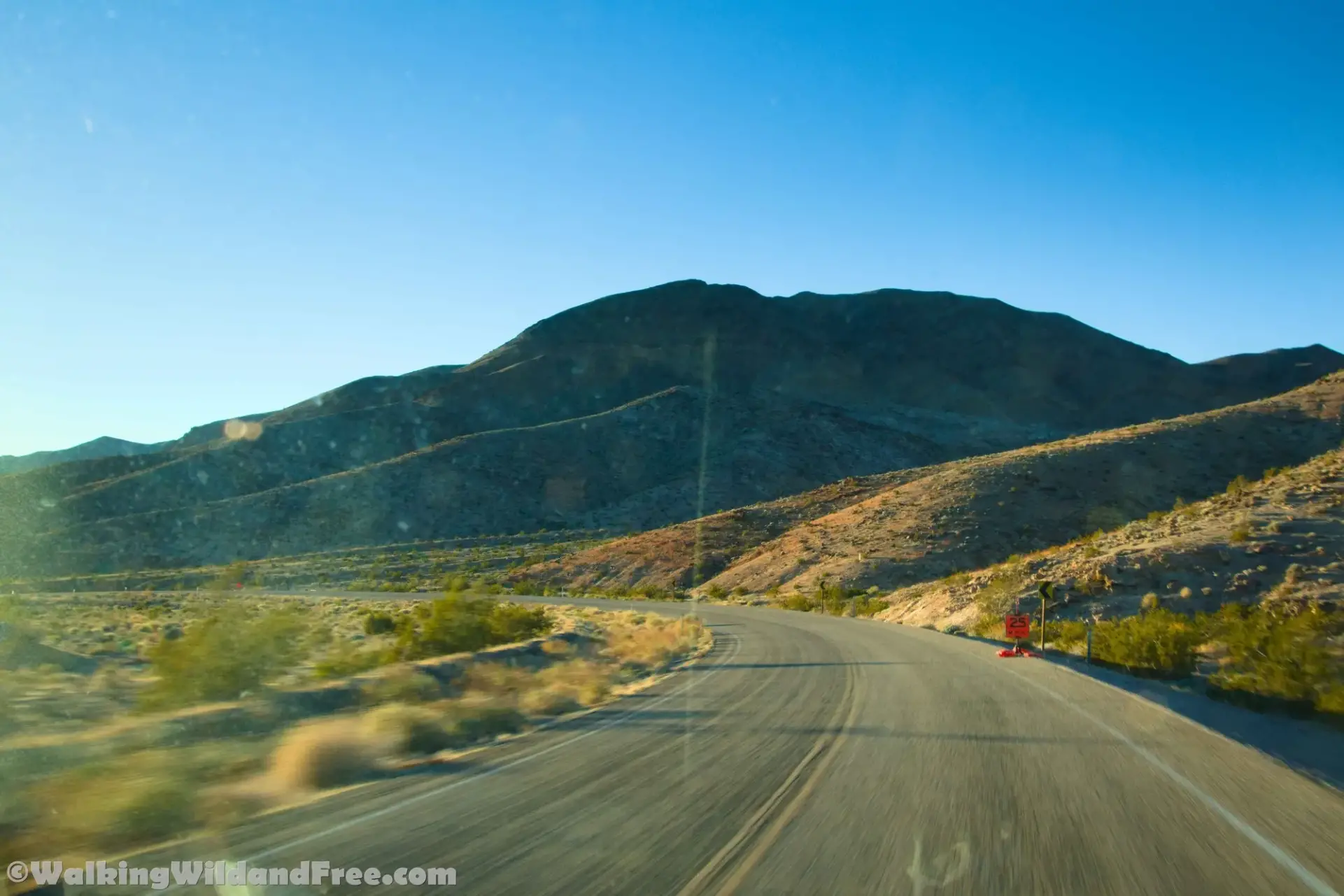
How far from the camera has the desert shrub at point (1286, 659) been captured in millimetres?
12227

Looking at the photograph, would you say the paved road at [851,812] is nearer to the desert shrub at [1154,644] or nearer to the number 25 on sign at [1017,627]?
the desert shrub at [1154,644]

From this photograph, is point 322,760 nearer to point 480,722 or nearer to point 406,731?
point 406,731

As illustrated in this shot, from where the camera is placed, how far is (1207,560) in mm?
28281

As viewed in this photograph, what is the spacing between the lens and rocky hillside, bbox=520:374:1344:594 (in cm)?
5116

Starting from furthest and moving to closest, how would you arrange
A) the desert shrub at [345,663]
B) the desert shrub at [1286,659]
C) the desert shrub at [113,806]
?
the desert shrub at [345,663]
the desert shrub at [1286,659]
the desert shrub at [113,806]

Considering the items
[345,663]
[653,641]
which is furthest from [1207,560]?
[345,663]

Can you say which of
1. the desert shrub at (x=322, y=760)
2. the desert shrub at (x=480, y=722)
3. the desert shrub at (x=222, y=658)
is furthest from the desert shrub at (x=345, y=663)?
the desert shrub at (x=322, y=760)

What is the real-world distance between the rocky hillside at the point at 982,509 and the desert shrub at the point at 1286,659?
102ft

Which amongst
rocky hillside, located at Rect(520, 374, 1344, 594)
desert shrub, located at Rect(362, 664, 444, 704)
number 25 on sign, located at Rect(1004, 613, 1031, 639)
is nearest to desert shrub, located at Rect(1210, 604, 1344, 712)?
number 25 on sign, located at Rect(1004, 613, 1031, 639)

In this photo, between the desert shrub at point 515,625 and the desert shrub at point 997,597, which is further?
the desert shrub at point 997,597

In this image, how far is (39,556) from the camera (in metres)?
72.3

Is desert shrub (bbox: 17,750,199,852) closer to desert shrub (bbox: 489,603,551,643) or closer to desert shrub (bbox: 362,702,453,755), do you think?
desert shrub (bbox: 362,702,453,755)

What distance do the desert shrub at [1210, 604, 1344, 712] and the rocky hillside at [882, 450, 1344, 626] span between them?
7.00m

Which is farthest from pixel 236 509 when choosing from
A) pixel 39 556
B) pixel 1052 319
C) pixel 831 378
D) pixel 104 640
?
pixel 1052 319
